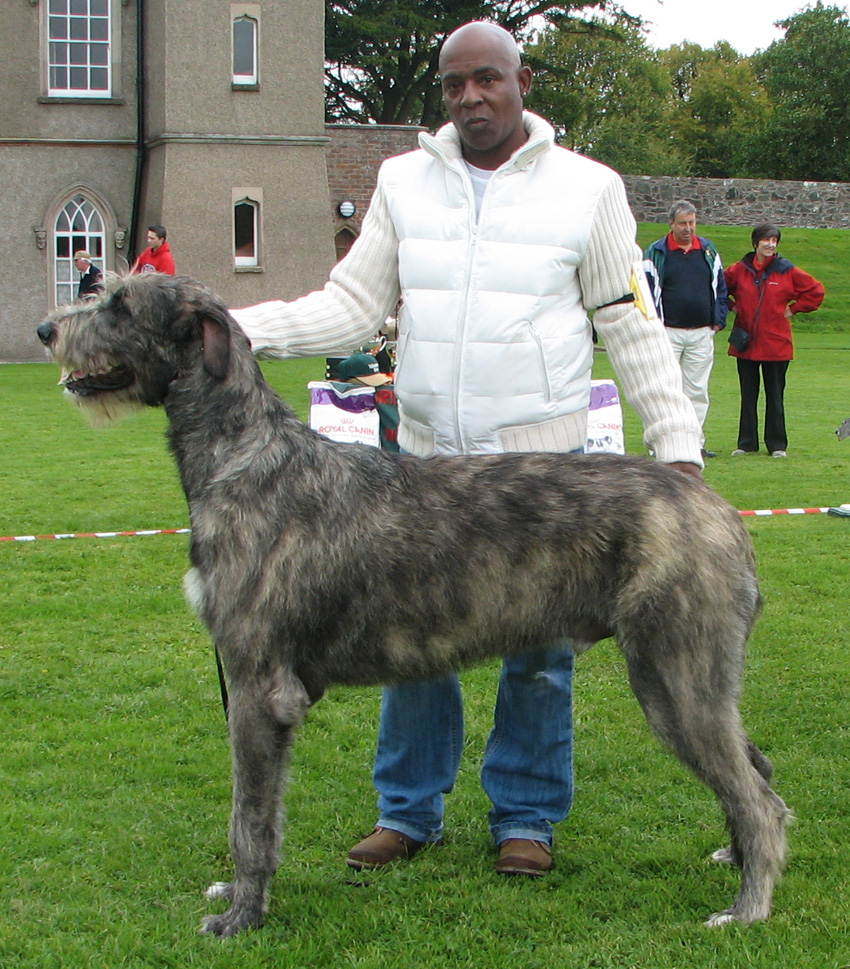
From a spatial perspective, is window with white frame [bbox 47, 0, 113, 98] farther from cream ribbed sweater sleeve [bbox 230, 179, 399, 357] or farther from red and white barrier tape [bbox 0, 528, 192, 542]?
cream ribbed sweater sleeve [bbox 230, 179, 399, 357]

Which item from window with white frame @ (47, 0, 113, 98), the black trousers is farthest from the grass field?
window with white frame @ (47, 0, 113, 98)

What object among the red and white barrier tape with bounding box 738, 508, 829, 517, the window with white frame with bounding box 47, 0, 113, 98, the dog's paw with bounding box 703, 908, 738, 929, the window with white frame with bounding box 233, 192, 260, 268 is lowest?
the dog's paw with bounding box 703, 908, 738, 929

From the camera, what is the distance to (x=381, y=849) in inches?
158

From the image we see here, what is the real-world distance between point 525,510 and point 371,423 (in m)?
5.64

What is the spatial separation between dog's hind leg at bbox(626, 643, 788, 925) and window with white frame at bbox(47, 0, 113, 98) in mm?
25391

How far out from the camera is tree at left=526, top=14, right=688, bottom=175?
53.8 meters

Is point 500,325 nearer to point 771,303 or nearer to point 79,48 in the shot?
point 771,303

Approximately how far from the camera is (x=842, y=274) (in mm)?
33938

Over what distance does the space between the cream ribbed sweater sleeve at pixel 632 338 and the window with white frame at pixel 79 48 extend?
2457 centimetres

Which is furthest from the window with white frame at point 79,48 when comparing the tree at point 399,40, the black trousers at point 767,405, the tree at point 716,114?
the tree at point 716,114

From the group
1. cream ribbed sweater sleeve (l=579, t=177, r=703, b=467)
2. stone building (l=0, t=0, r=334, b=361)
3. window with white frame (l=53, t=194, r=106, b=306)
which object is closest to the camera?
cream ribbed sweater sleeve (l=579, t=177, r=703, b=467)

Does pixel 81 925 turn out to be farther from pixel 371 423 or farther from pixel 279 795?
pixel 371 423

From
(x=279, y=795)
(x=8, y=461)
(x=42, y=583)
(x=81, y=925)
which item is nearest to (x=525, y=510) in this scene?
Answer: (x=279, y=795)

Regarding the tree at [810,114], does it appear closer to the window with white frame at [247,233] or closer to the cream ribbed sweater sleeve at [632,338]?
the window with white frame at [247,233]
